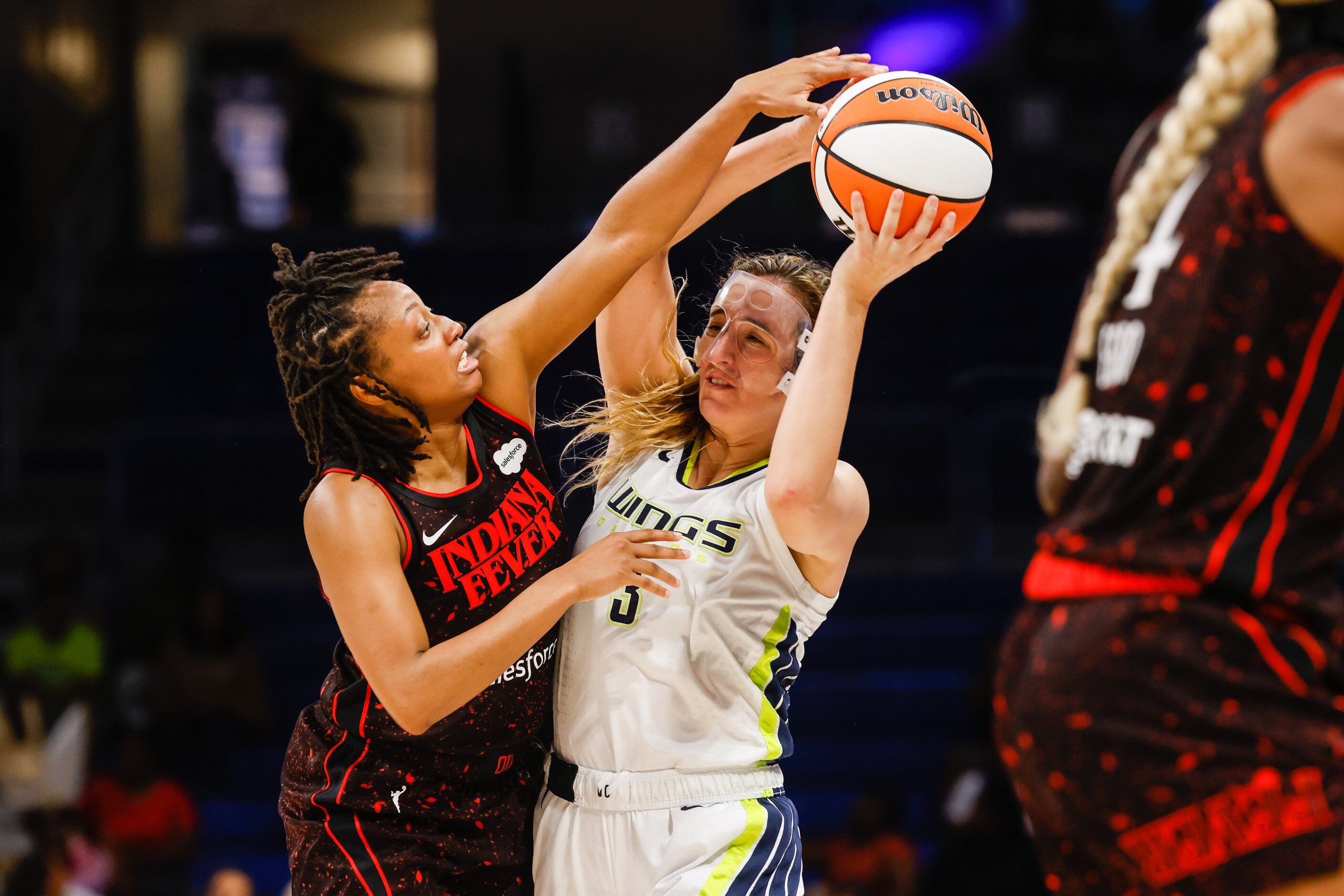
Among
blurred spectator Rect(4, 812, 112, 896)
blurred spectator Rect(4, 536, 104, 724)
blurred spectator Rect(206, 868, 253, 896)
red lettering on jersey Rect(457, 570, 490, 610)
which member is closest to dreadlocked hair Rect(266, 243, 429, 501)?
red lettering on jersey Rect(457, 570, 490, 610)

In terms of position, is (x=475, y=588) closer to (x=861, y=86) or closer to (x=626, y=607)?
(x=626, y=607)

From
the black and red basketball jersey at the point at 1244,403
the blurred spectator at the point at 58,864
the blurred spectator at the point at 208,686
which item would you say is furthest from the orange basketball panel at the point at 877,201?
the blurred spectator at the point at 208,686

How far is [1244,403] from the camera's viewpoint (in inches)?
73.3

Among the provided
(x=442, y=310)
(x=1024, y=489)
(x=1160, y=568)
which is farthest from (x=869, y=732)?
(x=1160, y=568)

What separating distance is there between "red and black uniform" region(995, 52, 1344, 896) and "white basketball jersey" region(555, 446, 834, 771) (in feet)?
3.27

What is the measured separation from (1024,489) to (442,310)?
3962mm

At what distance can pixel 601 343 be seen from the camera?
3453 mm

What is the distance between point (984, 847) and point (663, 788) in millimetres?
4137

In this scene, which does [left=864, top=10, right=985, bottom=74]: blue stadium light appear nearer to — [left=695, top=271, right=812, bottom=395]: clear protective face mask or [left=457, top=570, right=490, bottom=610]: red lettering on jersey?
[left=695, top=271, right=812, bottom=395]: clear protective face mask

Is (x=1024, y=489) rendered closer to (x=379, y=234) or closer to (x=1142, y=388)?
(x=379, y=234)

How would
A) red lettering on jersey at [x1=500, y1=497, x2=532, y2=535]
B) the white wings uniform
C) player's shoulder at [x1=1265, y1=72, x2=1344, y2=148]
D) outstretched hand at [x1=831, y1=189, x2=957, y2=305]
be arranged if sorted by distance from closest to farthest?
player's shoulder at [x1=1265, y1=72, x2=1344, y2=148]
outstretched hand at [x1=831, y1=189, x2=957, y2=305]
the white wings uniform
red lettering on jersey at [x1=500, y1=497, x2=532, y2=535]

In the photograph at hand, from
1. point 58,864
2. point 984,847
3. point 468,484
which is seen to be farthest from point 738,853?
point 58,864

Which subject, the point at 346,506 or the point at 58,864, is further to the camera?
the point at 58,864

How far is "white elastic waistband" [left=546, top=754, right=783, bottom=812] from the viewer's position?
9.39ft
